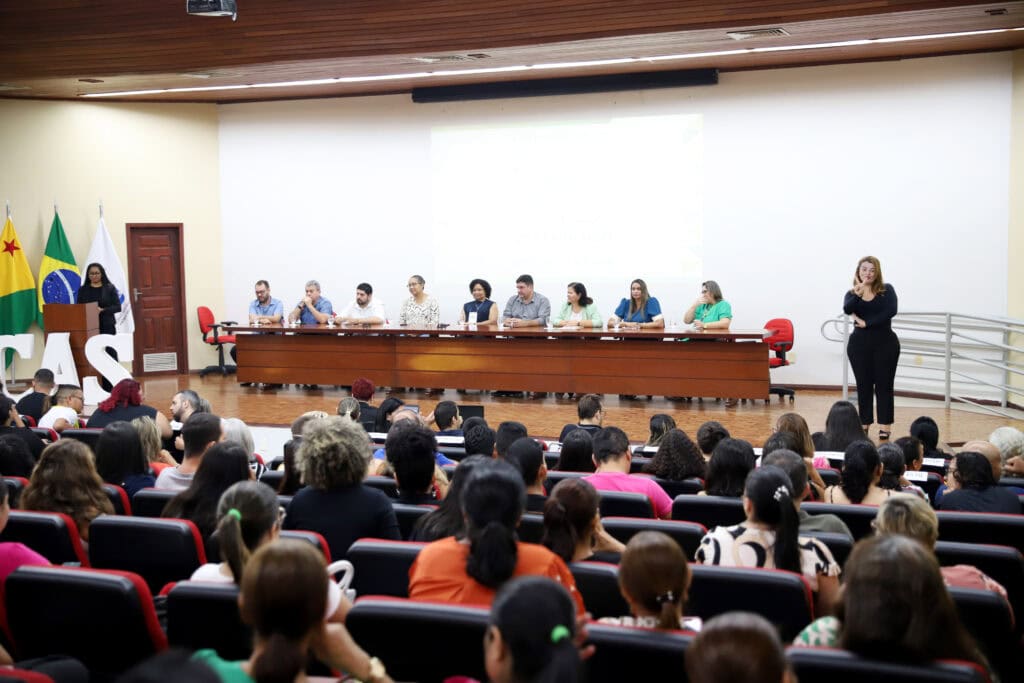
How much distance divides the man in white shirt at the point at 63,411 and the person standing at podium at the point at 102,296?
448 cm

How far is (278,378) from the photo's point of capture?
11.7m

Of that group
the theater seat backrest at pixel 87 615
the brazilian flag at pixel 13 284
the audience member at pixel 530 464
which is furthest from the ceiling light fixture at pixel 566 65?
the theater seat backrest at pixel 87 615

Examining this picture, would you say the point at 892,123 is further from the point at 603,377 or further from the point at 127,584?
the point at 127,584

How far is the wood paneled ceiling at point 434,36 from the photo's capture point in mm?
8008

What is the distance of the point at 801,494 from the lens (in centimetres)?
361

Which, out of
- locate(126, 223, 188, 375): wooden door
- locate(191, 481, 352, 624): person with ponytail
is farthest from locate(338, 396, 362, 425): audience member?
locate(126, 223, 188, 375): wooden door

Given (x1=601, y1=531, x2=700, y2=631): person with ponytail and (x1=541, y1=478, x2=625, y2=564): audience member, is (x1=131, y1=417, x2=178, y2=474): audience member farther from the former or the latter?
(x1=601, y1=531, x2=700, y2=631): person with ponytail

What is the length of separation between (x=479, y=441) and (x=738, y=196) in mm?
7163

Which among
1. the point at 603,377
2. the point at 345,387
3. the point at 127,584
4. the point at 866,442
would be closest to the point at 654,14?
the point at 603,377

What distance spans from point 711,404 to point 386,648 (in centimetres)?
817

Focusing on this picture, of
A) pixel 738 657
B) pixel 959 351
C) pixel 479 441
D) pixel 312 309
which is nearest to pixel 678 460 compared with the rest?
pixel 479 441

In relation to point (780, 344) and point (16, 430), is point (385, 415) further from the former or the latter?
point (780, 344)

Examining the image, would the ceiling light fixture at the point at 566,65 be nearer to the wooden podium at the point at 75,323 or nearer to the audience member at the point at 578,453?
the wooden podium at the point at 75,323

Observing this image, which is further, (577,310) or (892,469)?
(577,310)
